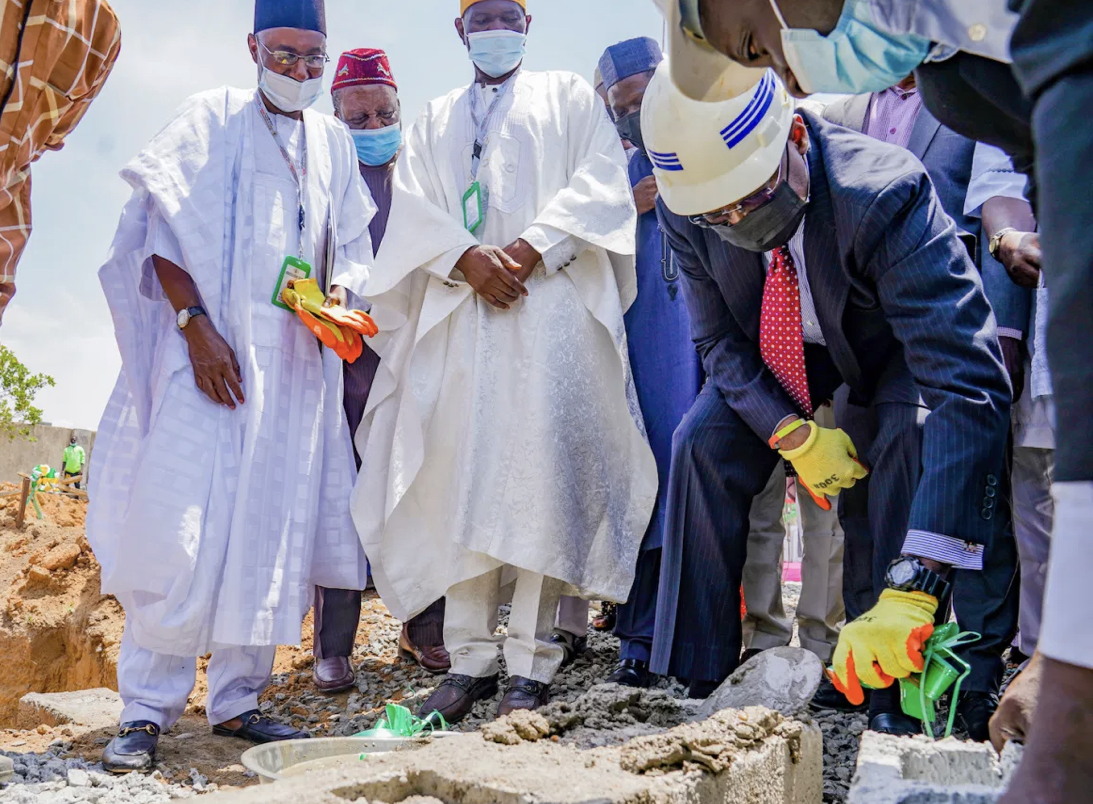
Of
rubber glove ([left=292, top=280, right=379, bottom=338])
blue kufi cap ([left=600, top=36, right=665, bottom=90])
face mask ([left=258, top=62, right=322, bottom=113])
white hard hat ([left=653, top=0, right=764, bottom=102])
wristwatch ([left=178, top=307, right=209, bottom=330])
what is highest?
blue kufi cap ([left=600, top=36, right=665, bottom=90])

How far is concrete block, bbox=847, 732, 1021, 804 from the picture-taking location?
146 cm

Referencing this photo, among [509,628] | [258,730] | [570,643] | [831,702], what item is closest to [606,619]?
[570,643]

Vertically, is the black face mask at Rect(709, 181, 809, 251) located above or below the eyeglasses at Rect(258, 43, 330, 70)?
below

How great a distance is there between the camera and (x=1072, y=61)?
32.3 inches

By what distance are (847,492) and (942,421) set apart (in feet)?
2.39

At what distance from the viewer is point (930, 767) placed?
1.62 metres

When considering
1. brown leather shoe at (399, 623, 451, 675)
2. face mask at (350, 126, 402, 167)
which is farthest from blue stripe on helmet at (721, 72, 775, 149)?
face mask at (350, 126, 402, 167)

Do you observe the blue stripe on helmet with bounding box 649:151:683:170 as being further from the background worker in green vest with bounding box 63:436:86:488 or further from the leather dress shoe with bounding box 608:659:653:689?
the background worker in green vest with bounding box 63:436:86:488

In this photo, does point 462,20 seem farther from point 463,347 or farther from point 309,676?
point 309,676

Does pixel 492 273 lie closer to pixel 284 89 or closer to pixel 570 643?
pixel 284 89

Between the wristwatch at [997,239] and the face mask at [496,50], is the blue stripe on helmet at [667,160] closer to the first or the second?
the wristwatch at [997,239]

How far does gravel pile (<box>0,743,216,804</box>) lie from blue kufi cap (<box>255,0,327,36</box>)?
2.72 metres

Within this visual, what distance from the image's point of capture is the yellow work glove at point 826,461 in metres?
2.75

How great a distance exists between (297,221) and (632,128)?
154cm
